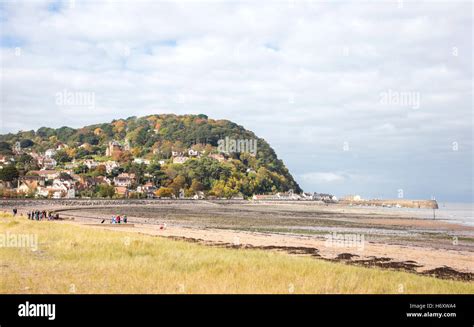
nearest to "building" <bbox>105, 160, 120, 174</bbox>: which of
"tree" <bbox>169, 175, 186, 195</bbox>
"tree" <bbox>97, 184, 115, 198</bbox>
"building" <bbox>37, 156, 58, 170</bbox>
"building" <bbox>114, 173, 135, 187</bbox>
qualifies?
"building" <bbox>114, 173, 135, 187</bbox>

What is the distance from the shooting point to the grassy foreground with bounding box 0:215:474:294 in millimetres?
13844

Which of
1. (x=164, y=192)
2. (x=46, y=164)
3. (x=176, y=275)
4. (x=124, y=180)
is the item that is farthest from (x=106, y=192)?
(x=176, y=275)

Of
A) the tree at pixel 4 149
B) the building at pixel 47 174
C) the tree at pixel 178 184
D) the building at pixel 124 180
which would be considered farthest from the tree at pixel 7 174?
the tree at pixel 4 149

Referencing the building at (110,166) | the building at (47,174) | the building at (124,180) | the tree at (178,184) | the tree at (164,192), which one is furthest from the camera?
the building at (110,166)

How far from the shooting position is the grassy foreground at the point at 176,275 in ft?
45.4

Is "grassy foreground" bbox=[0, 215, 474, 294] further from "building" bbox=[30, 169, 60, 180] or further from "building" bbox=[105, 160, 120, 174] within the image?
"building" bbox=[105, 160, 120, 174]

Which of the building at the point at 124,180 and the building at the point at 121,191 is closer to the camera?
the building at the point at 121,191

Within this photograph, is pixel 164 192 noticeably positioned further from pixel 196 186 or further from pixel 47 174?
pixel 47 174

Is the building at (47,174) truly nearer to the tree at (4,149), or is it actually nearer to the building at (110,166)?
the building at (110,166)

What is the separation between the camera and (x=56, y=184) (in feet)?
467

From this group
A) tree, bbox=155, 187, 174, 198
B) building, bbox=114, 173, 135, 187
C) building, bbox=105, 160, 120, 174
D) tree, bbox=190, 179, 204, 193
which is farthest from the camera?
building, bbox=105, 160, 120, 174

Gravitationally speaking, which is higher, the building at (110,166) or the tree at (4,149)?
the tree at (4,149)
